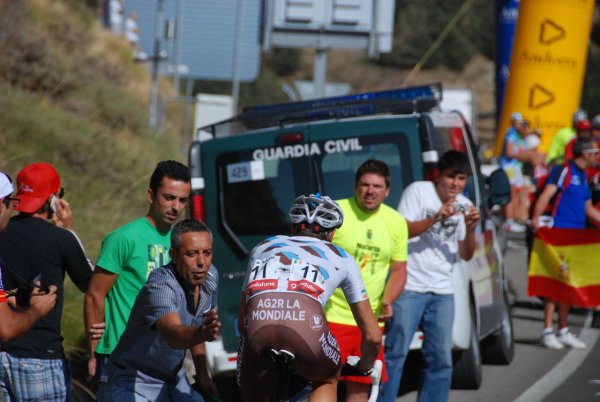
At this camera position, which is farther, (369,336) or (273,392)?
(369,336)

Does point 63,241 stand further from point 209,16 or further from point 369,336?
point 209,16

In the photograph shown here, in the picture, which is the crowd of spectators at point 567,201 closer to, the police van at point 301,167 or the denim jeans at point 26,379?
the police van at point 301,167

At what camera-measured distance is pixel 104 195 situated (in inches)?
594

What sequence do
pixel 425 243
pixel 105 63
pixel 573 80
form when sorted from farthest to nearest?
1. pixel 105 63
2. pixel 573 80
3. pixel 425 243

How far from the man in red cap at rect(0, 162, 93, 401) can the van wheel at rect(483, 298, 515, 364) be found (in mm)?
5150

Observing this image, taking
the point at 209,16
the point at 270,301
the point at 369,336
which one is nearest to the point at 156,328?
the point at 270,301

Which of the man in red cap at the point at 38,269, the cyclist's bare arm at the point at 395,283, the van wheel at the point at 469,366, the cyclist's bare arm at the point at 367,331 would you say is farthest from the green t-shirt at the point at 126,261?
the van wheel at the point at 469,366

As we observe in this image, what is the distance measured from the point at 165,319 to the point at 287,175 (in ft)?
11.5

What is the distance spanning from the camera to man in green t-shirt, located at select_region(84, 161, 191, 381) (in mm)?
6371

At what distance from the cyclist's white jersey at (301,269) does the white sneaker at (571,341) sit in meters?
6.00

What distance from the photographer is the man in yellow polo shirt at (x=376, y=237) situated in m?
7.43

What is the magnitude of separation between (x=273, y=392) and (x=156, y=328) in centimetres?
63

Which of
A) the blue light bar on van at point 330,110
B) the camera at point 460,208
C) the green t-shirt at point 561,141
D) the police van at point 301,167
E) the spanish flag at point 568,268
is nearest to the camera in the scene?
the camera at point 460,208

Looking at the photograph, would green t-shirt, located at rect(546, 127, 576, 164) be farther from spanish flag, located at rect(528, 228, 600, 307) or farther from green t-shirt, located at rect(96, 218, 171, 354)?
green t-shirt, located at rect(96, 218, 171, 354)
